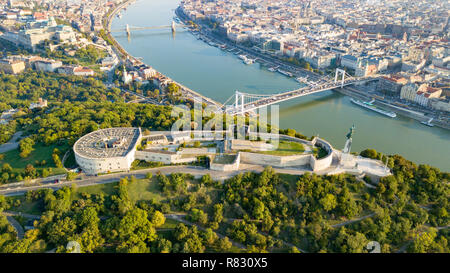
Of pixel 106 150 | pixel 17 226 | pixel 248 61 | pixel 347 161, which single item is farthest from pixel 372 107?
pixel 17 226

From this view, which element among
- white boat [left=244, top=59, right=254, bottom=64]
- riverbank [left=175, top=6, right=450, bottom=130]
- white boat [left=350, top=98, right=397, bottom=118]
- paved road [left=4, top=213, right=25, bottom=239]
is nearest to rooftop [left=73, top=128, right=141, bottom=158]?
paved road [left=4, top=213, right=25, bottom=239]

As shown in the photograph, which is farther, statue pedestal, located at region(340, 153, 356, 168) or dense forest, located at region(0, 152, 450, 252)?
statue pedestal, located at region(340, 153, 356, 168)

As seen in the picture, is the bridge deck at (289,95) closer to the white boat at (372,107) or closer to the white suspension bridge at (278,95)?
the white suspension bridge at (278,95)

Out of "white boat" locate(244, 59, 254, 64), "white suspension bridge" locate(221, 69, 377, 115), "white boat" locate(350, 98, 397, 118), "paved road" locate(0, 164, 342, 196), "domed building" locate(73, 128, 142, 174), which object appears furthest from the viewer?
"white boat" locate(244, 59, 254, 64)

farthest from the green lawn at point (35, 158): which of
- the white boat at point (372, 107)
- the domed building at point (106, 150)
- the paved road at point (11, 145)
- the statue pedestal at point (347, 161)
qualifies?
the white boat at point (372, 107)

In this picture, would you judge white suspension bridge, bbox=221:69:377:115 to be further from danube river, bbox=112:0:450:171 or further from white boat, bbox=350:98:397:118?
white boat, bbox=350:98:397:118

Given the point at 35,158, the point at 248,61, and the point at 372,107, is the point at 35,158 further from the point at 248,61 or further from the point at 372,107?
the point at 248,61

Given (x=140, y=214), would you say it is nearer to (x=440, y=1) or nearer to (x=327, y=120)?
(x=327, y=120)

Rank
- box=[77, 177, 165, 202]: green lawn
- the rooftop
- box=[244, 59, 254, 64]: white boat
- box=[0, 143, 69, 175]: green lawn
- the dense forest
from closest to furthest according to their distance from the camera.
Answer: the dense forest → box=[77, 177, 165, 202]: green lawn → the rooftop → box=[0, 143, 69, 175]: green lawn → box=[244, 59, 254, 64]: white boat
